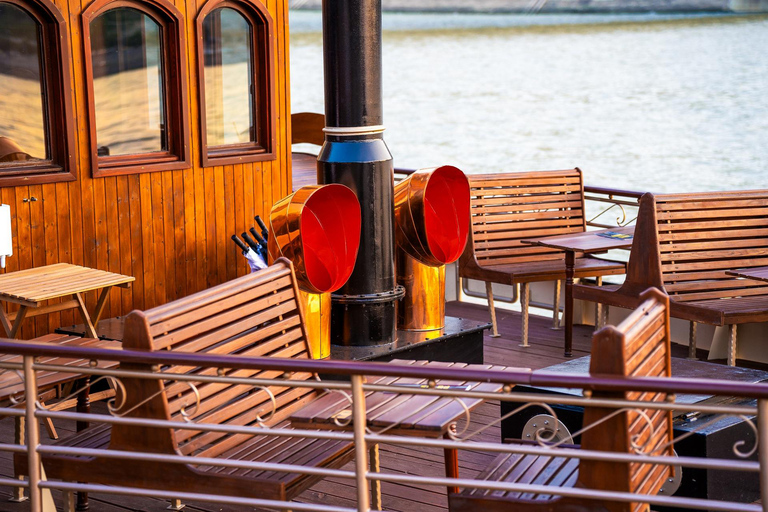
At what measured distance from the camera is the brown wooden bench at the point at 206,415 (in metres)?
3.38

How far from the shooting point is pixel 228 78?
7781mm

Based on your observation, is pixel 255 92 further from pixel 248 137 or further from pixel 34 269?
pixel 34 269

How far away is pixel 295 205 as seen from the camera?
17.6ft

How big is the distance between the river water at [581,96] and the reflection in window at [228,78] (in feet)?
82.3

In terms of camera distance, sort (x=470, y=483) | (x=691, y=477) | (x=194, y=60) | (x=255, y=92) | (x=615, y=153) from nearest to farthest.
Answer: (x=470, y=483), (x=691, y=477), (x=194, y=60), (x=255, y=92), (x=615, y=153)

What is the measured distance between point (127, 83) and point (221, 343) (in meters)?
3.72

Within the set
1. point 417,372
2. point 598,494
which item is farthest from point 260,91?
point 598,494

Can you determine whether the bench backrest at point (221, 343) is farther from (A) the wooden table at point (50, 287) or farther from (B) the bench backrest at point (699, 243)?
(B) the bench backrest at point (699, 243)

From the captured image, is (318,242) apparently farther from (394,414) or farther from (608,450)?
(608,450)

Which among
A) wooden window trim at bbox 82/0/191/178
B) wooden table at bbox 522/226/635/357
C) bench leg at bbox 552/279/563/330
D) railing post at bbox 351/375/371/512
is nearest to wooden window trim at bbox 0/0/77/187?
wooden window trim at bbox 82/0/191/178

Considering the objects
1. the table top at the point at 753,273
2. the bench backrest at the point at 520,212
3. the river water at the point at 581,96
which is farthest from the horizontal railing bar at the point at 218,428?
the river water at the point at 581,96

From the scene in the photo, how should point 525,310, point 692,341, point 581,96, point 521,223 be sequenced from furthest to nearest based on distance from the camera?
point 581,96
point 521,223
point 525,310
point 692,341

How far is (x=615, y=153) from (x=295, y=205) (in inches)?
1295

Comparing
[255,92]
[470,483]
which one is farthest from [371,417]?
[255,92]
